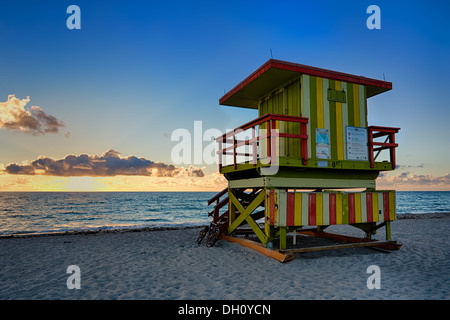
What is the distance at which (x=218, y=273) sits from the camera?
7.23 m

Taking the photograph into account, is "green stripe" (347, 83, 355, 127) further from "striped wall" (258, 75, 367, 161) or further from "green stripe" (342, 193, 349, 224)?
"green stripe" (342, 193, 349, 224)

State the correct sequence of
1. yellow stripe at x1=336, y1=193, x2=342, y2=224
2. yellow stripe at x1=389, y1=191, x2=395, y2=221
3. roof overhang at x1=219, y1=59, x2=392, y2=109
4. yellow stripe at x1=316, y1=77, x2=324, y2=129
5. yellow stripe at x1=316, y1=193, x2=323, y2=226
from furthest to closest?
yellow stripe at x1=389, y1=191, x2=395, y2=221
yellow stripe at x1=316, y1=77, x2=324, y2=129
roof overhang at x1=219, y1=59, x2=392, y2=109
yellow stripe at x1=336, y1=193, x2=342, y2=224
yellow stripe at x1=316, y1=193, x2=323, y2=226

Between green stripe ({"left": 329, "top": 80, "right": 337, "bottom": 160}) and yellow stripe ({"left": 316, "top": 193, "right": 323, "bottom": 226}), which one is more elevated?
green stripe ({"left": 329, "top": 80, "right": 337, "bottom": 160})

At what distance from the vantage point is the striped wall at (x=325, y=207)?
317 inches

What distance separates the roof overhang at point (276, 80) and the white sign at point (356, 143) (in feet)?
5.38

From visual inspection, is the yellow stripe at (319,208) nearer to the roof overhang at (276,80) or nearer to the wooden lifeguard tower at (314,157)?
the wooden lifeguard tower at (314,157)

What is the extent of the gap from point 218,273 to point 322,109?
5.68 metres

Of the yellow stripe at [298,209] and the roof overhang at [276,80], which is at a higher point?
the roof overhang at [276,80]

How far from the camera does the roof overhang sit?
886 cm

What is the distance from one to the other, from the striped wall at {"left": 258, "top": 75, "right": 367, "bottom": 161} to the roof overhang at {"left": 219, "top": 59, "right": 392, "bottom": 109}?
172 millimetres

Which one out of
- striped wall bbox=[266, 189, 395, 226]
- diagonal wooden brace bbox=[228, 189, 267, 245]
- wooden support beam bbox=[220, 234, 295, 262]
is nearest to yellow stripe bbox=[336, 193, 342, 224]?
striped wall bbox=[266, 189, 395, 226]

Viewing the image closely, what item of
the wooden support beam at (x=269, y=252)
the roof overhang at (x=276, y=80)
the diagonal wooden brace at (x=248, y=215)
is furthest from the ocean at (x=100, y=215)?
the roof overhang at (x=276, y=80)
